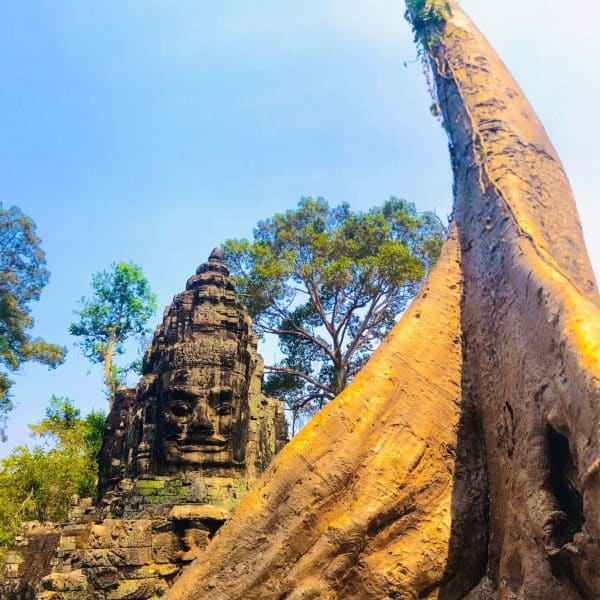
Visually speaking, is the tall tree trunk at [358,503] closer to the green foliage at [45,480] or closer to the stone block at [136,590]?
the stone block at [136,590]

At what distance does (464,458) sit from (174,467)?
13.1 feet

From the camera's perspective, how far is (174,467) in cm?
577

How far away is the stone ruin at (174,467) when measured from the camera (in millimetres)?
4027

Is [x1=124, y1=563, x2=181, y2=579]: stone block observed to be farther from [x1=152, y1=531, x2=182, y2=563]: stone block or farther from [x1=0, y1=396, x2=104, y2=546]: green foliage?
[x1=0, y1=396, x2=104, y2=546]: green foliage

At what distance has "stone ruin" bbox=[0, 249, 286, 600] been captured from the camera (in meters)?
4.03

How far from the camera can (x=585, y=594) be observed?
1672 mm

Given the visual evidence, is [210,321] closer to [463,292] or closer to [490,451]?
[463,292]

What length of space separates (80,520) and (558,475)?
6832 millimetres

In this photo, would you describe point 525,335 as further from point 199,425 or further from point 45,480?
point 45,480

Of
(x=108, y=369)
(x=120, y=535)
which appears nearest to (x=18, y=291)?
(x=108, y=369)

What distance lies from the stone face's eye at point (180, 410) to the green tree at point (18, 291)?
11.9 meters

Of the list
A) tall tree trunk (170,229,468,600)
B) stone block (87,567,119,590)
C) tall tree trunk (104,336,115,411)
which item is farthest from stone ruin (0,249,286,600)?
tall tree trunk (104,336,115,411)

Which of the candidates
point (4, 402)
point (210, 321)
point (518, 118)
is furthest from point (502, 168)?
point (4, 402)

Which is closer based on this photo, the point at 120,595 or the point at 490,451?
the point at 490,451
